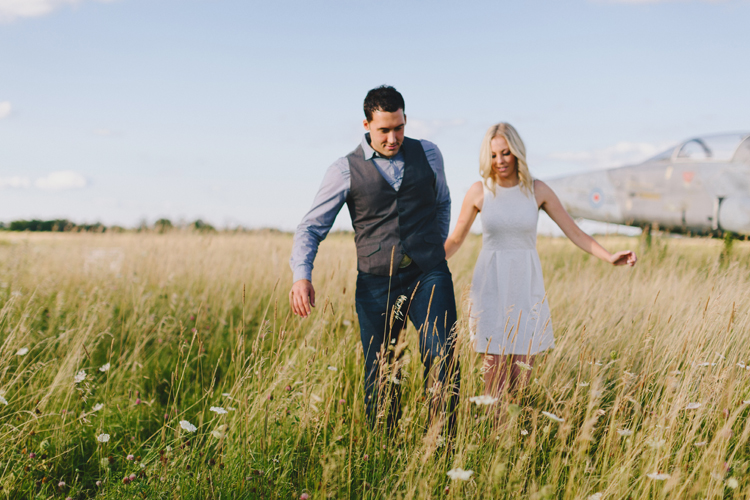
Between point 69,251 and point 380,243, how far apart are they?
808cm

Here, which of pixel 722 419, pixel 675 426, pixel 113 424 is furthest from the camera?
pixel 113 424

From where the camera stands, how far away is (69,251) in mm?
8391

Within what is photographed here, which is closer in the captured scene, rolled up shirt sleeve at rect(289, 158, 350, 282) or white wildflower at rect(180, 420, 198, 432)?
white wildflower at rect(180, 420, 198, 432)

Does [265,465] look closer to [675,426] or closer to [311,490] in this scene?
[311,490]

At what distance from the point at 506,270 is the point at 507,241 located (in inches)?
7.3

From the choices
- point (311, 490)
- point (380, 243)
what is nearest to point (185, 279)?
point (380, 243)

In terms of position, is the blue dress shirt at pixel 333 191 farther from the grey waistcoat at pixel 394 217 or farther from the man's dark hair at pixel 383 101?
the man's dark hair at pixel 383 101

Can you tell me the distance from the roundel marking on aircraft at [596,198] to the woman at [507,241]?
287 inches

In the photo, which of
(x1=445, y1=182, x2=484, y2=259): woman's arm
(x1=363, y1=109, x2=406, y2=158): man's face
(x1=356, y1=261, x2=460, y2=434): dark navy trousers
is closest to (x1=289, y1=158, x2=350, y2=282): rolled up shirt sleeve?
(x1=363, y1=109, x2=406, y2=158): man's face

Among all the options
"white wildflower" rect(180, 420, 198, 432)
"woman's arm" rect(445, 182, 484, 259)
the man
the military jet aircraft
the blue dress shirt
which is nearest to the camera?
"white wildflower" rect(180, 420, 198, 432)

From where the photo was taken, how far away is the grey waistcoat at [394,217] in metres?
2.55

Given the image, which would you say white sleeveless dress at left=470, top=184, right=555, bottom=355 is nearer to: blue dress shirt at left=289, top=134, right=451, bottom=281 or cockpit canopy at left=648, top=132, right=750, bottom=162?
blue dress shirt at left=289, top=134, right=451, bottom=281

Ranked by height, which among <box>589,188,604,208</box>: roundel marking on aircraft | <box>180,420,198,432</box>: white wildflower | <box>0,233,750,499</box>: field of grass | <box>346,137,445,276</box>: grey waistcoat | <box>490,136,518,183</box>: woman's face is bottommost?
<box>0,233,750,499</box>: field of grass

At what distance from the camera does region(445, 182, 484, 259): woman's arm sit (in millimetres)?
2861
